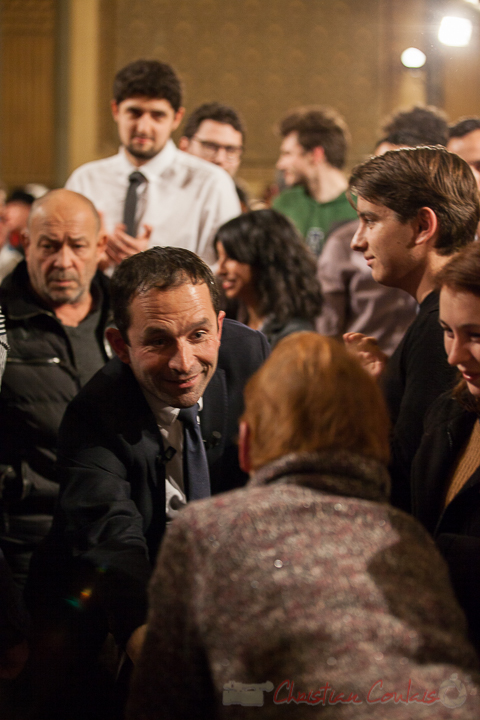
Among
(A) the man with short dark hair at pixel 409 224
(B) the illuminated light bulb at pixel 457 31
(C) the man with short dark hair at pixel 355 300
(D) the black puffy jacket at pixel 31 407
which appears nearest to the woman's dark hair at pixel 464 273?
(A) the man with short dark hair at pixel 409 224

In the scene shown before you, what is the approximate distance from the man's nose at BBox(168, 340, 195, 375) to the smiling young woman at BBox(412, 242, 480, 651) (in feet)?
1.68

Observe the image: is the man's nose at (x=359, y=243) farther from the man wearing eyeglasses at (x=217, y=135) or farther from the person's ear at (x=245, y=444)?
the man wearing eyeglasses at (x=217, y=135)

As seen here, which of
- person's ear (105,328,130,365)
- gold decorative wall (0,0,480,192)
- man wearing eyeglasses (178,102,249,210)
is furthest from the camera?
gold decorative wall (0,0,480,192)

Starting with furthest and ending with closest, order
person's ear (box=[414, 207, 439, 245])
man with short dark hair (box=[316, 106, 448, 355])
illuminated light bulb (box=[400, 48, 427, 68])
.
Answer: illuminated light bulb (box=[400, 48, 427, 68]) < man with short dark hair (box=[316, 106, 448, 355]) < person's ear (box=[414, 207, 439, 245])

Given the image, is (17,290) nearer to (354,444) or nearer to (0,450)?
(0,450)

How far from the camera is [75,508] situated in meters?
1.65

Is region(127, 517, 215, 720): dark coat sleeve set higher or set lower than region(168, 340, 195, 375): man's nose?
lower

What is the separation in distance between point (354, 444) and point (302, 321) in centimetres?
192

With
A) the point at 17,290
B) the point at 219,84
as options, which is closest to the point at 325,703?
the point at 17,290

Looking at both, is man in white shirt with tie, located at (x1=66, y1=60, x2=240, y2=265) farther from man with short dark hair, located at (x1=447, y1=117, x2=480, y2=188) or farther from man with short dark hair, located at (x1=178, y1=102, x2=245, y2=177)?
man with short dark hair, located at (x1=447, y1=117, x2=480, y2=188)

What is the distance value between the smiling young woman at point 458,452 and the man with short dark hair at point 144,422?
0.41 metres

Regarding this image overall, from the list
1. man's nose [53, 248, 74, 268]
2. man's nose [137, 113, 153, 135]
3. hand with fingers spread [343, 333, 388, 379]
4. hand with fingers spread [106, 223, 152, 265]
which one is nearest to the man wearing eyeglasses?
man's nose [137, 113, 153, 135]

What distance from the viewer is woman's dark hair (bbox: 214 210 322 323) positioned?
2934 millimetres

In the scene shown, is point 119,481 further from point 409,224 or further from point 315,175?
point 315,175
